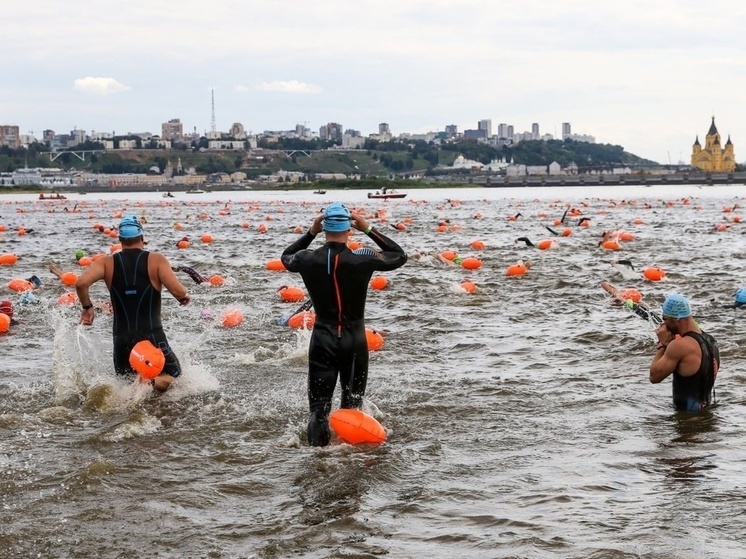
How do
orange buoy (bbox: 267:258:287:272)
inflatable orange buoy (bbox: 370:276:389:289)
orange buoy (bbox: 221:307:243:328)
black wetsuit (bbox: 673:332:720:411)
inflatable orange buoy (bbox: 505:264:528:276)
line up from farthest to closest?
orange buoy (bbox: 267:258:287:272), inflatable orange buoy (bbox: 505:264:528:276), inflatable orange buoy (bbox: 370:276:389:289), orange buoy (bbox: 221:307:243:328), black wetsuit (bbox: 673:332:720:411)

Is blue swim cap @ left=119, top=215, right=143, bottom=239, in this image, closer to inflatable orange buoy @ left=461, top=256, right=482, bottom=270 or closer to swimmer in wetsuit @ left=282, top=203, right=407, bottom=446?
swimmer in wetsuit @ left=282, top=203, right=407, bottom=446

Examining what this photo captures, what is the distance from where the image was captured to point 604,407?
27.3 ft

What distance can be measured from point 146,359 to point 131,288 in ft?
2.02

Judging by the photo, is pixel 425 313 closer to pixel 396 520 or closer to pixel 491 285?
pixel 491 285

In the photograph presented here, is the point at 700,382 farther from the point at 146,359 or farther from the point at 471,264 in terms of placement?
the point at 471,264

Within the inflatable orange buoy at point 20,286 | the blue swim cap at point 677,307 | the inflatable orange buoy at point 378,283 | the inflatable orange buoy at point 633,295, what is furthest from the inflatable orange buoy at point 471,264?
the blue swim cap at point 677,307

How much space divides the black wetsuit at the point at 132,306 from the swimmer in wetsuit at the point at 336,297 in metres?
1.65

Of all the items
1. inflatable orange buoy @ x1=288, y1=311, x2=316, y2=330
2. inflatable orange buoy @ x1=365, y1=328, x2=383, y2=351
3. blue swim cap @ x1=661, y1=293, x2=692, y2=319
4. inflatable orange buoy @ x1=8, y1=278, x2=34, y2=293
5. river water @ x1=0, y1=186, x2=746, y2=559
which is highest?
blue swim cap @ x1=661, y1=293, x2=692, y2=319

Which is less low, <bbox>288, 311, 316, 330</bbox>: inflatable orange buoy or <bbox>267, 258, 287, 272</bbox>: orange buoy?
<bbox>267, 258, 287, 272</bbox>: orange buoy

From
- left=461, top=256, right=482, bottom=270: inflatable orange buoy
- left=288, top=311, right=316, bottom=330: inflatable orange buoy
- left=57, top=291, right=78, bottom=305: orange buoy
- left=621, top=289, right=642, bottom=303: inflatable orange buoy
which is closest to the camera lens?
left=288, top=311, right=316, bottom=330: inflatable orange buoy

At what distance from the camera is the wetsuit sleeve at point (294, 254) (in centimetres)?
663

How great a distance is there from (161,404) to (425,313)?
658 centimetres

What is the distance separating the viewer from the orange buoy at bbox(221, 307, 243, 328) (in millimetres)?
13156

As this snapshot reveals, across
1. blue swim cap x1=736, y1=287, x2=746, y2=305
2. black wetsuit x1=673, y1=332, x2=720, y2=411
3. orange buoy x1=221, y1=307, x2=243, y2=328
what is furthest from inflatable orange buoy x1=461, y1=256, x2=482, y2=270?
black wetsuit x1=673, y1=332, x2=720, y2=411
